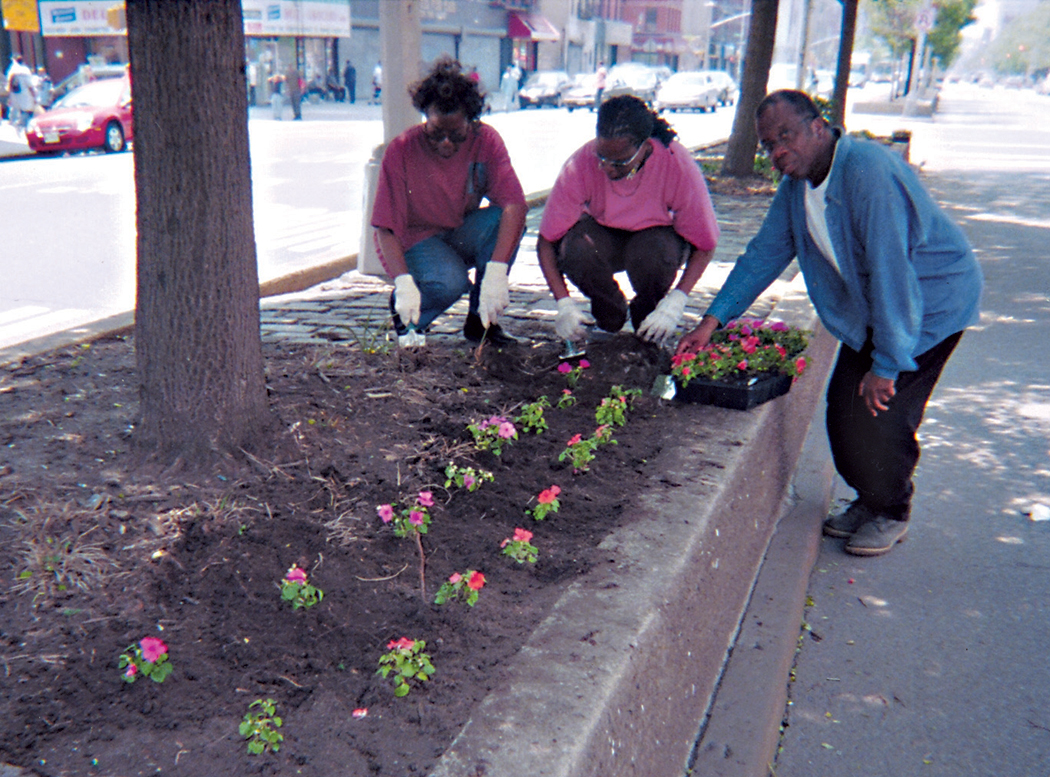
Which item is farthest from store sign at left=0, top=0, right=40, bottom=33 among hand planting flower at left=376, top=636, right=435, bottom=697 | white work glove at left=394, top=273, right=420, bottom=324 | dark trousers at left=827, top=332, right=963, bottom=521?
hand planting flower at left=376, top=636, right=435, bottom=697

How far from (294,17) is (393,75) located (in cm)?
3298

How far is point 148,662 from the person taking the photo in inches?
78.9

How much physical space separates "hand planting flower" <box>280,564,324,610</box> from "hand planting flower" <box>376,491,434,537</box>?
0.31 meters

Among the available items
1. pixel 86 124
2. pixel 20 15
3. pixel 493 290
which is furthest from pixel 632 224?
pixel 20 15

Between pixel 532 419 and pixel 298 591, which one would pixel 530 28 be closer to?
pixel 532 419

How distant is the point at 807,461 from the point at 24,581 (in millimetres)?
3300

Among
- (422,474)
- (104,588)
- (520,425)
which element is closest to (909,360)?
(520,425)

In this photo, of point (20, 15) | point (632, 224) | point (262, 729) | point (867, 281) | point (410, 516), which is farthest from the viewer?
point (20, 15)

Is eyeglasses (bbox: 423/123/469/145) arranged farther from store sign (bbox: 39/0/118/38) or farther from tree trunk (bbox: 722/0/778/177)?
store sign (bbox: 39/0/118/38)

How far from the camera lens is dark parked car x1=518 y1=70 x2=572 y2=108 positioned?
40031mm

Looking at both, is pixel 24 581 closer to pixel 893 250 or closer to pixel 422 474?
pixel 422 474

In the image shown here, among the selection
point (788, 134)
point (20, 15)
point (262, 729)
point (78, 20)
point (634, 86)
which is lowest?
point (262, 729)

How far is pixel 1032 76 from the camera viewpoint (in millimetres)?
143625

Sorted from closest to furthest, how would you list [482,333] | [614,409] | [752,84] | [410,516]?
[410,516] → [614,409] → [482,333] → [752,84]
